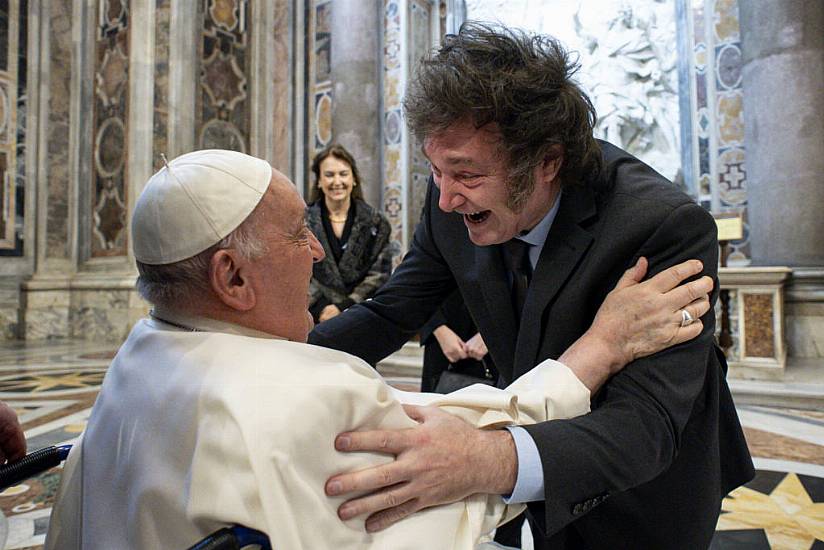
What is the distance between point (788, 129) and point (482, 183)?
5600mm

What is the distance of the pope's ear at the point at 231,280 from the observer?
3.38ft

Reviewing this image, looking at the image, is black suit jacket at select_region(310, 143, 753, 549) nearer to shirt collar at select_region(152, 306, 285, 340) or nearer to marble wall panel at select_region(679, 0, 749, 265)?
shirt collar at select_region(152, 306, 285, 340)

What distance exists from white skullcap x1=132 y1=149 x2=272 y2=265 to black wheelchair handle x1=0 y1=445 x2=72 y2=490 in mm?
414

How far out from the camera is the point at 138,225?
1.06 meters

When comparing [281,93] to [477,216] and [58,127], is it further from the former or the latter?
[477,216]

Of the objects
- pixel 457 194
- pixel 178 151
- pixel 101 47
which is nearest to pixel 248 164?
pixel 457 194

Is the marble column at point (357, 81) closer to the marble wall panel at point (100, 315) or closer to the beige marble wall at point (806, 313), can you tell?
the marble wall panel at point (100, 315)

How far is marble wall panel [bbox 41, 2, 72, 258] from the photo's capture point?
8.09 m

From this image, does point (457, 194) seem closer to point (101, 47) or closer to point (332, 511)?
point (332, 511)

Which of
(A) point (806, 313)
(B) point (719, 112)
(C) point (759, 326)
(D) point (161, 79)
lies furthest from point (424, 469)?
(D) point (161, 79)

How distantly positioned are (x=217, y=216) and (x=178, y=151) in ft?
25.7

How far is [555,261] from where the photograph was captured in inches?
58.6

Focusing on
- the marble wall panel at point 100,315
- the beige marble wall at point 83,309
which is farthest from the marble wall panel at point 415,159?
the marble wall panel at point 100,315

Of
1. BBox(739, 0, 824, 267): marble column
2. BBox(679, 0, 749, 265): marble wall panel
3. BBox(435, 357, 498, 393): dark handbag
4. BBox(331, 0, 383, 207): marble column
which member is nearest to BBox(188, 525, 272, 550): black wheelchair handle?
BBox(435, 357, 498, 393): dark handbag
